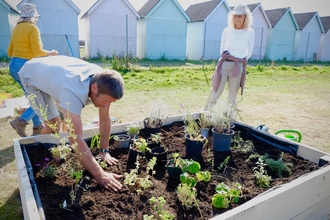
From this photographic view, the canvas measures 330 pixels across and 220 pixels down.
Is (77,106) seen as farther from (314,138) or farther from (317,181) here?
(314,138)

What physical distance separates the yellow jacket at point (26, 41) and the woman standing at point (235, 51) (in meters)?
2.52

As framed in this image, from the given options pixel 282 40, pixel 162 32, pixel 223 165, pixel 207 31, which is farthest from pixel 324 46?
pixel 223 165

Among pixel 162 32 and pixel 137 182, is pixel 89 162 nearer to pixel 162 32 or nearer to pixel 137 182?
pixel 137 182

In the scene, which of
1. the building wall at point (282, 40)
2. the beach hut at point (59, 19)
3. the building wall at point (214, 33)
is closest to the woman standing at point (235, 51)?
the beach hut at point (59, 19)

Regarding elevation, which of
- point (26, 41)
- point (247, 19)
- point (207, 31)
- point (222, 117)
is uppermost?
point (207, 31)

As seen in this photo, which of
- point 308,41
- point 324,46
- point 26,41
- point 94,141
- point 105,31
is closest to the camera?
point 94,141

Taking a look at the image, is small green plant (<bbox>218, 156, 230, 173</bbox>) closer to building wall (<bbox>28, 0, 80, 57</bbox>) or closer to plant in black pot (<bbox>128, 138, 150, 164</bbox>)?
plant in black pot (<bbox>128, 138, 150, 164</bbox>)

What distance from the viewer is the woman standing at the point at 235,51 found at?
156 inches

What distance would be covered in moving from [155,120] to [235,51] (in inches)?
78.9

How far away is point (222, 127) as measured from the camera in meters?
2.64

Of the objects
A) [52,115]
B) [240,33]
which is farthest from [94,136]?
[240,33]

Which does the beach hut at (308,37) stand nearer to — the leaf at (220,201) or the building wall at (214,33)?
the building wall at (214,33)

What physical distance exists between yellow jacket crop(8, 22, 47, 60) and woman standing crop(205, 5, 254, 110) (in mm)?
2517

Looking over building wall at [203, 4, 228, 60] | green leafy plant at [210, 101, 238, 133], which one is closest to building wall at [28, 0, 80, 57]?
building wall at [203, 4, 228, 60]
